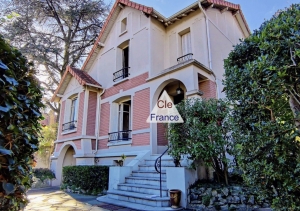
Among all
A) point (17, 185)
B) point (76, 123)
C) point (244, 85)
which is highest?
point (76, 123)

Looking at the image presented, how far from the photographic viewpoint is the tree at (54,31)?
A: 1430 cm

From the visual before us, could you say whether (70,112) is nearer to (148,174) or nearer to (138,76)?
(138,76)

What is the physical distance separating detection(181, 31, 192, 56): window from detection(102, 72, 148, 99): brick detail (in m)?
2.18

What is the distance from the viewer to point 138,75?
9.40m

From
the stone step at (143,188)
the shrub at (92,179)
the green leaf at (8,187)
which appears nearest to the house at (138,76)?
the stone step at (143,188)

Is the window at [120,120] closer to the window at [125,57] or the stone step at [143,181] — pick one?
the window at [125,57]

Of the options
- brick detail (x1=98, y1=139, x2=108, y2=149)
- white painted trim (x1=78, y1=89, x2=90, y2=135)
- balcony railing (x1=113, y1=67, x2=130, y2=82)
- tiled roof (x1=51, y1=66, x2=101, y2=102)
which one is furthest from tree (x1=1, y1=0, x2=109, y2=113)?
brick detail (x1=98, y1=139, x2=108, y2=149)

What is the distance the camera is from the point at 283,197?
2516 millimetres

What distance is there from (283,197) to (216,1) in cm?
906

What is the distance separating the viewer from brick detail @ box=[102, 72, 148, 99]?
30.0 ft

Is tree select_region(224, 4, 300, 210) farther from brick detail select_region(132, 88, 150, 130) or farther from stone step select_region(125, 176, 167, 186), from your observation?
brick detail select_region(132, 88, 150, 130)

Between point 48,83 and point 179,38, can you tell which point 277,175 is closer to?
point 179,38

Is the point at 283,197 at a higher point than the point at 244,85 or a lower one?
lower

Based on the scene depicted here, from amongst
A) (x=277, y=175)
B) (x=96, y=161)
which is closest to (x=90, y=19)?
(x=96, y=161)
